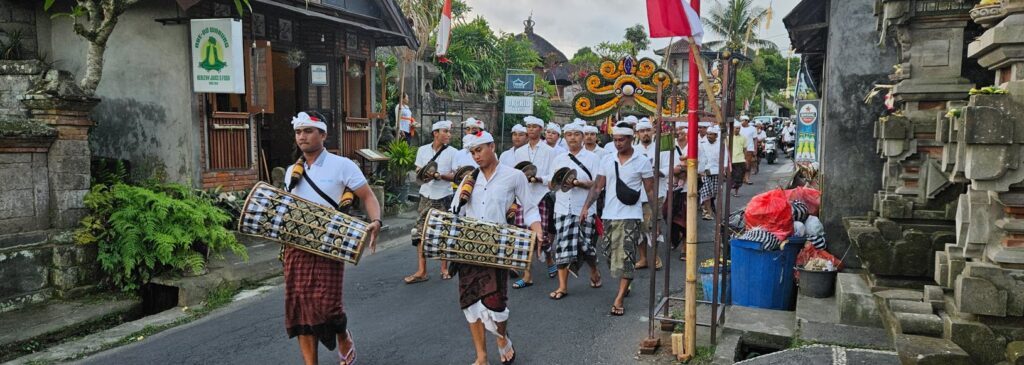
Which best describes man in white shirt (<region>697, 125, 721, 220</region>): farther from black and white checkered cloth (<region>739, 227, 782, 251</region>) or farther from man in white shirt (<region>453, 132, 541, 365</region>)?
man in white shirt (<region>453, 132, 541, 365</region>)

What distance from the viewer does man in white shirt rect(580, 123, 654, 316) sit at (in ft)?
23.7

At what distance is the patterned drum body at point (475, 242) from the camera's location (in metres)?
5.16

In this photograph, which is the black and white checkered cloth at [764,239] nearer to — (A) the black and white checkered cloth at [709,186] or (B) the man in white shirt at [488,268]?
(B) the man in white shirt at [488,268]

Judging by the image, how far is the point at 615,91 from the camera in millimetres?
7109

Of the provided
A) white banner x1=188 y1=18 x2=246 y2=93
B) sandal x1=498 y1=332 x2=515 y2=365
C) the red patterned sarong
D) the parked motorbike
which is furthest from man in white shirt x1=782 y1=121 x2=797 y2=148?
the red patterned sarong

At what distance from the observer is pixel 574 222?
784cm

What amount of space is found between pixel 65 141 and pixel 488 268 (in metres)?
4.87

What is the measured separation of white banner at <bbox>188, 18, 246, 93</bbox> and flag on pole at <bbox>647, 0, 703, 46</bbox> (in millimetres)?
6424

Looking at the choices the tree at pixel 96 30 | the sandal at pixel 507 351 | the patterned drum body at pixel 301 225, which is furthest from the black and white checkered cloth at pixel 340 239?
the tree at pixel 96 30

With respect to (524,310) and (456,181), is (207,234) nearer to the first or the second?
(456,181)

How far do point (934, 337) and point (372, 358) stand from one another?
3960mm

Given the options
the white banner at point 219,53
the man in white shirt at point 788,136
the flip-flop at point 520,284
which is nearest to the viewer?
the flip-flop at point 520,284

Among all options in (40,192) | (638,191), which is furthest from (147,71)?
(638,191)

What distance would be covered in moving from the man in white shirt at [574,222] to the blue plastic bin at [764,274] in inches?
67.9
